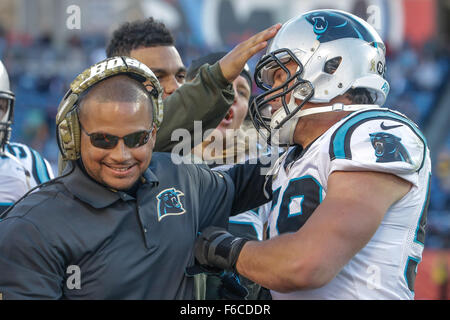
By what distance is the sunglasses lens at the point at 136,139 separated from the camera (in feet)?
7.31

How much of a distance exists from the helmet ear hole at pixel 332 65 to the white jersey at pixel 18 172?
175 centimetres

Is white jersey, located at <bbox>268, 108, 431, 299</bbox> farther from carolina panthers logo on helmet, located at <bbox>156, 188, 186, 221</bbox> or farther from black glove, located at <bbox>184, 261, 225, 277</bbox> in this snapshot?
carolina panthers logo on helmet, located at <bbox>156, 188, 186, 221</bbox>

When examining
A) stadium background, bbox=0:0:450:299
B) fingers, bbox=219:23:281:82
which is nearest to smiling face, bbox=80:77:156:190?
fingers, bbox=219:23:281:82

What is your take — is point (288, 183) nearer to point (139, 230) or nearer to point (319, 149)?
point (319, 149)

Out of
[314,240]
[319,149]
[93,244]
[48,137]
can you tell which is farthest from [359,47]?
[48,137]

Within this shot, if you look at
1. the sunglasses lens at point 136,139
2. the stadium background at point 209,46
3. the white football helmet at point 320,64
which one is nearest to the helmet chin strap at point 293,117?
the white football helmet at point 320,64

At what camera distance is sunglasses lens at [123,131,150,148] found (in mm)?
2228

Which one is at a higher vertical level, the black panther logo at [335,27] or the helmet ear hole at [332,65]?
the black panther logo at [335,27]

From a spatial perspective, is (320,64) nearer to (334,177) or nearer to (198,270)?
(334,177)

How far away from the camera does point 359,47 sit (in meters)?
2.45

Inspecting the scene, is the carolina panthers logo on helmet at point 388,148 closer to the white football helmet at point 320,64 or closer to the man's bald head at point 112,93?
the white football helmet at point 320,64

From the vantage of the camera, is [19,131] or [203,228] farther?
[19,131]
